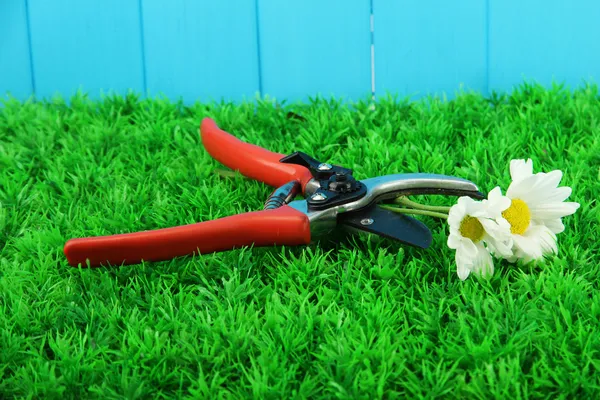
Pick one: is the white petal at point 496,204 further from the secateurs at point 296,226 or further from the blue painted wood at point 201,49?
the blue painted wood at point 201,49

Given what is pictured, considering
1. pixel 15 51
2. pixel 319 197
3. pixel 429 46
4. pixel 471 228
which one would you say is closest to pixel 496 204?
pixel 471 228

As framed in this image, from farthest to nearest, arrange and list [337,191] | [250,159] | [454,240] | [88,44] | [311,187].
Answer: [88,44] → [250,159] → [311,187] → [337,191] → [454,240]

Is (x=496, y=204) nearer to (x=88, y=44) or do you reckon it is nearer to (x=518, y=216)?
(x=518, y=216)

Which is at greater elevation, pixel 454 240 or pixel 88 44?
pixel 88 44

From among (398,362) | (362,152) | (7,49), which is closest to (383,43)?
(362,152)

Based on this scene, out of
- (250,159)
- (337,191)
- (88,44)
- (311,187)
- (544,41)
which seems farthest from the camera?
(88,44)

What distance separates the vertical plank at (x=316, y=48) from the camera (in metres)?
2.44

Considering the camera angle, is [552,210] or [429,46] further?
[429,46]

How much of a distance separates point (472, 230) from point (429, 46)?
1.23 metres

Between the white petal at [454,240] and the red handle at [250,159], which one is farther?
the red handle at [250,159]

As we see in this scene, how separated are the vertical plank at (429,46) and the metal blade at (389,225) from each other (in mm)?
1083

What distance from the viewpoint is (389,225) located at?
1.38 metres

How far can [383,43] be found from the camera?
2.44 m

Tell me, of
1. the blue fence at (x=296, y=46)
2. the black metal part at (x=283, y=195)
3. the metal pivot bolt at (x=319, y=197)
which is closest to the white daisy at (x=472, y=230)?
the metal pivot bolt at (x=319, y=197)
